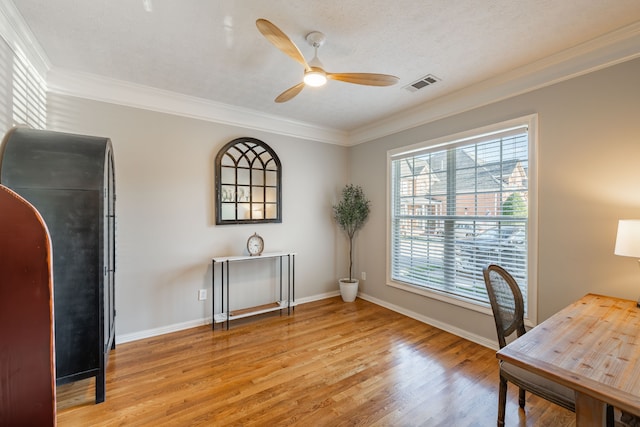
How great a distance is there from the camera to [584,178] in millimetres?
2232

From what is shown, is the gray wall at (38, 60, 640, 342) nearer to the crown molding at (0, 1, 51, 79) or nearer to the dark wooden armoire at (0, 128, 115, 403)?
the crown molding at (0, 1, 51, 79)

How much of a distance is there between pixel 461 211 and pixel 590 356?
2011 mm

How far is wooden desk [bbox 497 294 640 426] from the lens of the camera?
1.04m

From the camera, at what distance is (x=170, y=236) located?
10.2 feet

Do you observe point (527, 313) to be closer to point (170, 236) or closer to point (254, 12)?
point (254, 12)

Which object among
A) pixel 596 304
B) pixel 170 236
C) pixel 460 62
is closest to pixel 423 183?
pixel 460 62

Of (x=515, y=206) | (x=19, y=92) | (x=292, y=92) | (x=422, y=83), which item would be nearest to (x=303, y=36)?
(x=292, y=92)

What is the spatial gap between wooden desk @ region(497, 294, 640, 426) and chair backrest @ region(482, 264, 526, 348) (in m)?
0.22

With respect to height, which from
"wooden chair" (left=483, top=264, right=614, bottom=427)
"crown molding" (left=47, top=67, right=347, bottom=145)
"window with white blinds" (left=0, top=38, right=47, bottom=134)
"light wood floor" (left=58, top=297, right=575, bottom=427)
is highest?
"crown molding" (left=47, top=67, right=347, bottom=145)

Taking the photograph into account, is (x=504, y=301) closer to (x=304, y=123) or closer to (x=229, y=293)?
(x=229, y=293)

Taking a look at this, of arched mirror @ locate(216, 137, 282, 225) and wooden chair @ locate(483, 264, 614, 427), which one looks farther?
arched mirror @ locate(216, 137, 282, 225)

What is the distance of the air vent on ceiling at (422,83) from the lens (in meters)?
2.70

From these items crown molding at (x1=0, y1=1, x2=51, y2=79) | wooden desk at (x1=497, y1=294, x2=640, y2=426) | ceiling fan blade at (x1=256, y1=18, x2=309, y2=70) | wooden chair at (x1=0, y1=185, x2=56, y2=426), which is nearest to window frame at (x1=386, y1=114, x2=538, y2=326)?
wooden desk at (x1=497, y1=294, x2=640, y2=426)

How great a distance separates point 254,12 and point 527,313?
329 centimetres
